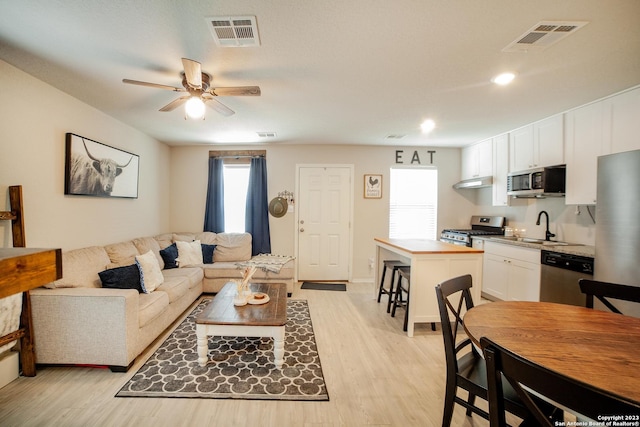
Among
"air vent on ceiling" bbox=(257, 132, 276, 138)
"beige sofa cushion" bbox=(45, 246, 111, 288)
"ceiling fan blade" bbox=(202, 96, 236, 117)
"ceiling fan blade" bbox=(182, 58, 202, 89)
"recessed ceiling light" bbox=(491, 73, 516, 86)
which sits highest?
"air vent on ceiling" bbox=(257, 132, 276, 138)

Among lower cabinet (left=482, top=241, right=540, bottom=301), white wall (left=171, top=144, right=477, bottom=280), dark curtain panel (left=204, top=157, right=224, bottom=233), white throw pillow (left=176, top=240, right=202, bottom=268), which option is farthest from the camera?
white wall (left=171, top=144, right=477, bottom=280)

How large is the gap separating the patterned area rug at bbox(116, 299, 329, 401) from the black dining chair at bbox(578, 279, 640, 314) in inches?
74.9

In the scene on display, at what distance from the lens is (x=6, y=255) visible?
883 millimetres

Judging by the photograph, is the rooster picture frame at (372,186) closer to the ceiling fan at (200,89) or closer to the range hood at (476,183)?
the range hood at (476,183)

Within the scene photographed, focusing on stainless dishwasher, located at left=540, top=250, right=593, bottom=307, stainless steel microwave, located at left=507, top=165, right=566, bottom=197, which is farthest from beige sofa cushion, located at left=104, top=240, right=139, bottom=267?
stainless steel microwave, located at left=507, top=165, right=566, bottom=197

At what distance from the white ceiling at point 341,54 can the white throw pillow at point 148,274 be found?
175 cm

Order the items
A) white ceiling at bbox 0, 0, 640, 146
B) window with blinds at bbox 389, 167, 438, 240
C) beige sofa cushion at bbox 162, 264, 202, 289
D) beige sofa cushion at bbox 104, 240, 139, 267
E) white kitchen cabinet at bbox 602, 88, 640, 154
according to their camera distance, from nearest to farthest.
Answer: white ceiling at bbox 0, 0, 640, 146 < white kitchen cabinet at bbox 602, 88, 640, 154 < beige sofa cushion at bbox 104, 240, 139, 267 < beige sofa cushion at bbox 162, 264, 202, 289 < window with blinds at bbox 389, 167, 438, 240

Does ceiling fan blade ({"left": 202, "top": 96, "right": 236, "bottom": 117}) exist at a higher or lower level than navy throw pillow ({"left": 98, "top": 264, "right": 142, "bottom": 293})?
higher

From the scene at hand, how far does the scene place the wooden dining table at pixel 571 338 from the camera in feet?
2.81

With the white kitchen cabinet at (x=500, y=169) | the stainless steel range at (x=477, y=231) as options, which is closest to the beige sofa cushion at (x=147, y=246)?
the stainless steel range at (x=477, y=231)

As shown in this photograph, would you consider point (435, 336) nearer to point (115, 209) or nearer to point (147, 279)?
point (147, 279)

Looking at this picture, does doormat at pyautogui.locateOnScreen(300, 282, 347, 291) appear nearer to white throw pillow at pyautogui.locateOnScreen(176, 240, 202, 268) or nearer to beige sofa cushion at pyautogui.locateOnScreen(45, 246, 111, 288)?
white throw pillow at pyautogui.locateOnScreen(176, 240, 202, 268)

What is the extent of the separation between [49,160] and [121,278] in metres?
1.33

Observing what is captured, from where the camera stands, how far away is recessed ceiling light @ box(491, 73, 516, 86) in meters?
2.18
